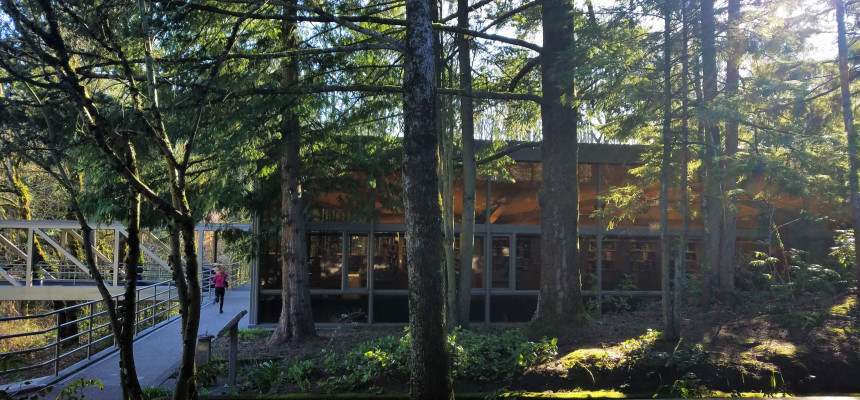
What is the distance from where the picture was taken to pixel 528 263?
1488 centimetres

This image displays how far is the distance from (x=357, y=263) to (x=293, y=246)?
125 inches

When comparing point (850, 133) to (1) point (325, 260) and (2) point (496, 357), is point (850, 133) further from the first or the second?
(1) point (325, 260)

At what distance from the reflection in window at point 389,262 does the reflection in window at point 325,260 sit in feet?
2.86

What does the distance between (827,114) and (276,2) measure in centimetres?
1161

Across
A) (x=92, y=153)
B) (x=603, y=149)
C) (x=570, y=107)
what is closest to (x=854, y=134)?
(x=570, y=107)

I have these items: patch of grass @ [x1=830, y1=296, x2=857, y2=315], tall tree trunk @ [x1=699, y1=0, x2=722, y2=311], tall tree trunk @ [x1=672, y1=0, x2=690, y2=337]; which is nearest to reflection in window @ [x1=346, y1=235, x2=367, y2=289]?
tall tree trunk @ [x1=699, y1=0, x2=722, y2=311]

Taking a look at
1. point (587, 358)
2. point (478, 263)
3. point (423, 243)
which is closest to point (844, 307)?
point (587, 358)

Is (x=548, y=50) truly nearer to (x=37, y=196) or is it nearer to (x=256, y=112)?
(x=256, y=112)

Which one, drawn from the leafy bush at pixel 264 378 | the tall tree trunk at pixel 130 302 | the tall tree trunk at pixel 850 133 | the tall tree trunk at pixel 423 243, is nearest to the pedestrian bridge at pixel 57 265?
the leafy bush at pixel 264 378

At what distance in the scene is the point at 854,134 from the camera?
31.6ft

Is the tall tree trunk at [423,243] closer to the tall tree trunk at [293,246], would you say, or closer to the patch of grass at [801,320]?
the tall tree trunk at [293,246]

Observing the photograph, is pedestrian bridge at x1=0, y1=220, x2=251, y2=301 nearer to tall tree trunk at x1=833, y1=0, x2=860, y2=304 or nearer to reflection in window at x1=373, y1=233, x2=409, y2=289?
reflection in window at x1=373, y1=233, x2=409, y2=289

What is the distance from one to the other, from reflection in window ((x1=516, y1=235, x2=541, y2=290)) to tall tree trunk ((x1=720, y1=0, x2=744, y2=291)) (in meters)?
4.15

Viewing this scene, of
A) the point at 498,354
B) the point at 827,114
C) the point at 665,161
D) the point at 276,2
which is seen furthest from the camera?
the point at 827,114
